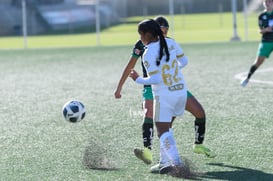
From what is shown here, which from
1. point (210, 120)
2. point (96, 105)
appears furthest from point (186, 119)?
point (96, 105)

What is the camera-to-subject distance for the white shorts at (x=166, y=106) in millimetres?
7031

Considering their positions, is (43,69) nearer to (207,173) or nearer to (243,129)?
(243,129)

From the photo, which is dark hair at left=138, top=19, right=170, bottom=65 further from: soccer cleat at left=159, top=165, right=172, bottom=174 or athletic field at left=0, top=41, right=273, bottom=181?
athletic field at left=0, top=41, right=273, bottom=181

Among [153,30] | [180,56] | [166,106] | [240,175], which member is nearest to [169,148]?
[166,106]

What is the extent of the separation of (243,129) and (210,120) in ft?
2.99

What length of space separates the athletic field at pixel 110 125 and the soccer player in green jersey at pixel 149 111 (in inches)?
4.7

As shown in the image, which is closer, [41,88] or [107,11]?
[41,88]

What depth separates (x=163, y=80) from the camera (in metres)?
6.96

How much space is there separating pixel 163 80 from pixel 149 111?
0.93m

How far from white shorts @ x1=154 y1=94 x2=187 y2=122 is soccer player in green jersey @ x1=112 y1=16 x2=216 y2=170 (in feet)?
2.10

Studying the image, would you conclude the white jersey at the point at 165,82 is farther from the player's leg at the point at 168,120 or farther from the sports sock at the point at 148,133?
the sports sock at the point at 148,133

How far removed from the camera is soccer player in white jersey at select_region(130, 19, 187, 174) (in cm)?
689

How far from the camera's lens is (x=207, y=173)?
23.8ft

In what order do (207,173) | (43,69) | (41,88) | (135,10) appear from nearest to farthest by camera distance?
1. (207,173)
2. (41,88)
3. (43,69)
4. (135,10)
